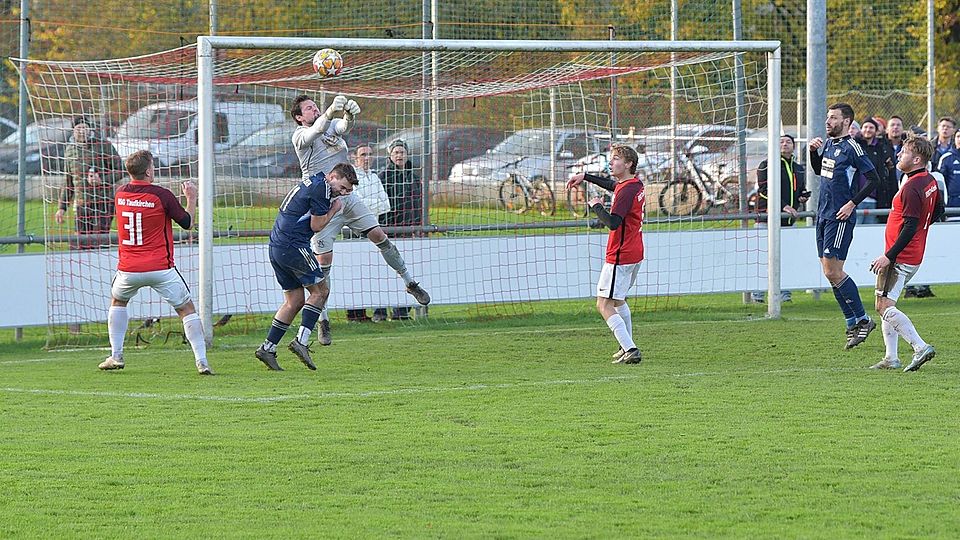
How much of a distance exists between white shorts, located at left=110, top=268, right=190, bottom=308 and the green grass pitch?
61 cm

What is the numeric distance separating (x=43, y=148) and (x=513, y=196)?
5544mm

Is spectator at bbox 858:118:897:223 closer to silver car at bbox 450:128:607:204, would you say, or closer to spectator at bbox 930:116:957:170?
spectator at bbox 930:116:957:170

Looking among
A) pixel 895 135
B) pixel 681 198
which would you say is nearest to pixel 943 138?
pixel 895 135

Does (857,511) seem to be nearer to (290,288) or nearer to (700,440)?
(700,440)

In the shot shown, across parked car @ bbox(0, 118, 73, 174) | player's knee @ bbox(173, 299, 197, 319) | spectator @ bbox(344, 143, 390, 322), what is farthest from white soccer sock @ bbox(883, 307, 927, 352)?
parked car @ bbox(0, 118, 73, 174)

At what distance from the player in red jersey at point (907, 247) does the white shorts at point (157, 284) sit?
516 centimetres

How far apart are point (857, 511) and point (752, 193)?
16.2 m

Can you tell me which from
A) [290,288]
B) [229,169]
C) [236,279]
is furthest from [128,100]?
[290,288]

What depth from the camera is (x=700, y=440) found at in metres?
7.77

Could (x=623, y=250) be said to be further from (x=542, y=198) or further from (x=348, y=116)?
(x=542, y=198)

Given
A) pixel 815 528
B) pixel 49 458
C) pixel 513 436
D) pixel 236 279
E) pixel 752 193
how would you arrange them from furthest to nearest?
pixel 752 193 → pixel 236 279 → pixel 513 436 → pixel 49 458 → pixel 815 528

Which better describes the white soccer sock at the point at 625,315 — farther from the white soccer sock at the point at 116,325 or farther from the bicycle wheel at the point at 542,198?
the bicycle wheel at the point at 542,198

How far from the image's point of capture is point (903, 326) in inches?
398

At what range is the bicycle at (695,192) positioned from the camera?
16875mm
